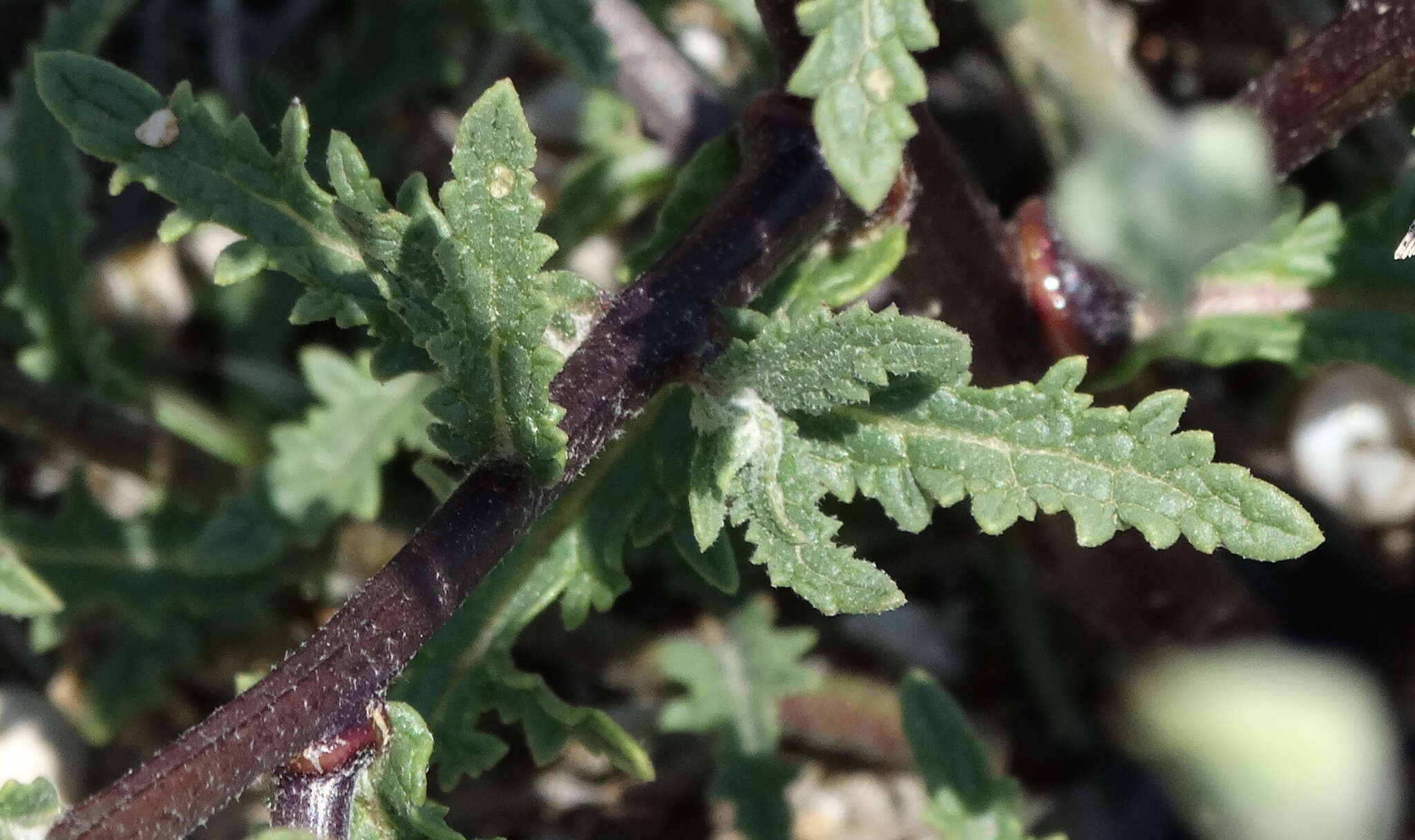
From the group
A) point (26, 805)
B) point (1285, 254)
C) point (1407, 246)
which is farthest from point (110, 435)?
point (1407, 246)

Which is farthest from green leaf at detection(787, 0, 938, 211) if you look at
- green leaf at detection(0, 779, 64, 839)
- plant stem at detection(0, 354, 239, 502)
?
plant stem at detection(0, 354, 239, 502)

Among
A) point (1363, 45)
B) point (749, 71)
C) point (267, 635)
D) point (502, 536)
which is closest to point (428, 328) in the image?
point (502, 536)

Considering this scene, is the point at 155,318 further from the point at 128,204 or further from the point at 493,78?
the point at 493,78

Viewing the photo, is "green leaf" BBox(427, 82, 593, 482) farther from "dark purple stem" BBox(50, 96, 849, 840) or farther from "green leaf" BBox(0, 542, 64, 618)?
"green leaf" BBox(0, 542, 64, 618)

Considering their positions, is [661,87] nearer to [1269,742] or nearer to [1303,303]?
[1303,303]

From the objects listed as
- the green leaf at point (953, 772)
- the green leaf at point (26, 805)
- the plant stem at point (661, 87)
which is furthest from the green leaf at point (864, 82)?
the green leaf at point (953, 772)

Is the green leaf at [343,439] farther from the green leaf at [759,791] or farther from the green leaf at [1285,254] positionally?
the green leaf at [1285,254]
